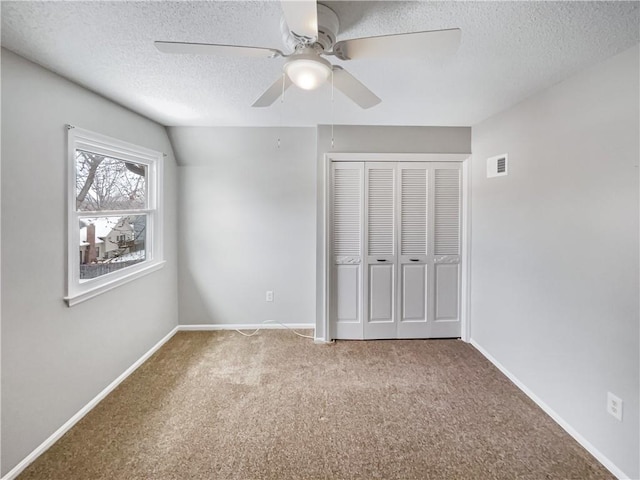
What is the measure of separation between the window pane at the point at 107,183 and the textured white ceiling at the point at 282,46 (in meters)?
0.51

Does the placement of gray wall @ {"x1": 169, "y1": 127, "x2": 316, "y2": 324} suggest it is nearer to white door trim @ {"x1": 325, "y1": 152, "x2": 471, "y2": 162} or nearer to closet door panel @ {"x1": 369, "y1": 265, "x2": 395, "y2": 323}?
white door trim @ {"x1": 325, "y1": 152, "x2": 471, "y2": 162}

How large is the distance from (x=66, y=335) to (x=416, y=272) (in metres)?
3.03

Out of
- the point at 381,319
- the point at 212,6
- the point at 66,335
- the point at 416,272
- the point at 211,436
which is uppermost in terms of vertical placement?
the point at 212,6

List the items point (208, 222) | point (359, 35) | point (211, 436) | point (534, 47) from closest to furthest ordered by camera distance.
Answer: point (359, 35), point (534, 47), point (211, 436), point (208, 222)

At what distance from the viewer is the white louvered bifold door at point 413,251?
3330 millimetres

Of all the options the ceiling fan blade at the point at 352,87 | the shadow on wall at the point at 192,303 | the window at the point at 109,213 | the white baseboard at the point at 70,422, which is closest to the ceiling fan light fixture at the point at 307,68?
the ceiling fan blade at the point at 352,87

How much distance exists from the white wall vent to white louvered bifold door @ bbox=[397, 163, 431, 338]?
0.60 m

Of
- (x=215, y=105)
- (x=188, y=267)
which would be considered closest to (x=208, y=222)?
(x=188, y=267)

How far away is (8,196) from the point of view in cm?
166

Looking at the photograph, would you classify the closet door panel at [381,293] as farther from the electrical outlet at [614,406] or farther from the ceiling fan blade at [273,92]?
the ceiling fan blade at [273,92]

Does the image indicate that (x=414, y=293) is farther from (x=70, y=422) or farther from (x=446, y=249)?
(x=70, y=422)

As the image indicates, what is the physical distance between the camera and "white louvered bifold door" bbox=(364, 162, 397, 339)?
3312 millimetres

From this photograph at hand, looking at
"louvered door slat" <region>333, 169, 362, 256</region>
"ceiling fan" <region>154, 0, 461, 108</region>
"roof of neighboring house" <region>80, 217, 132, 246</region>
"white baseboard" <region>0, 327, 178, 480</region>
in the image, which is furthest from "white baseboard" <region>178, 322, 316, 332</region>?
"ceiling fan" <region>154, 0, 461, 108</region>

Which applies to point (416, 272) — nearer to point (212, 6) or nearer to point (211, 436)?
point (211, 436)
